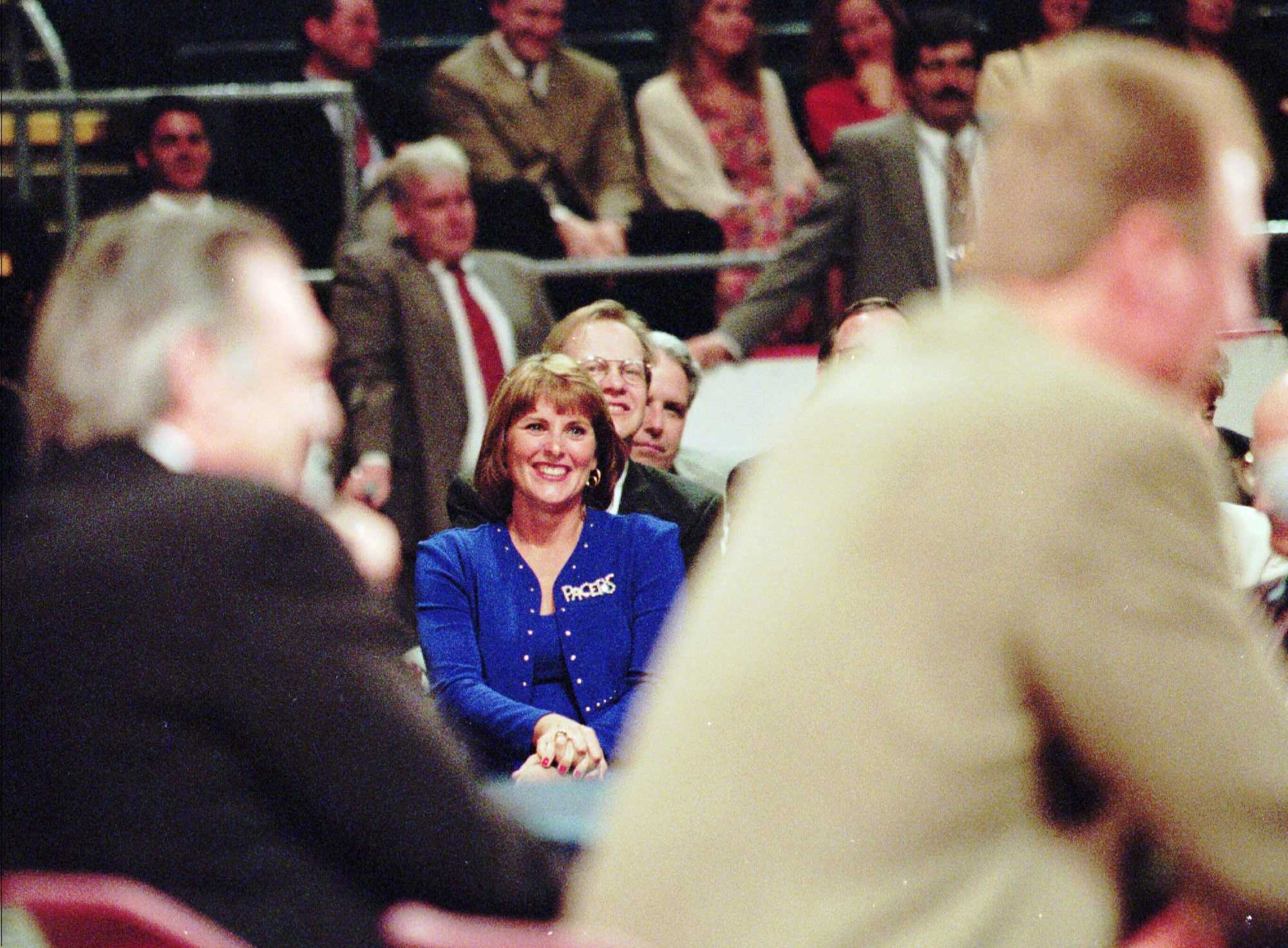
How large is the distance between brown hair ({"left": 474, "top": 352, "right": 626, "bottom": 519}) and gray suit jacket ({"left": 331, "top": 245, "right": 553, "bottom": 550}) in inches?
50.6

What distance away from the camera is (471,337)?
506 centimetres

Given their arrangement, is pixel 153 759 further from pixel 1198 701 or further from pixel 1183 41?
pixel 1183 41

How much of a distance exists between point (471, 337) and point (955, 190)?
1363mm

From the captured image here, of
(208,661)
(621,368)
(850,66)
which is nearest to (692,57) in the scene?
(850,66)

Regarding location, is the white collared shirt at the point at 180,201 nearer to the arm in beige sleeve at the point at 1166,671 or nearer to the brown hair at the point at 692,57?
the brown hair at the point at 692,57

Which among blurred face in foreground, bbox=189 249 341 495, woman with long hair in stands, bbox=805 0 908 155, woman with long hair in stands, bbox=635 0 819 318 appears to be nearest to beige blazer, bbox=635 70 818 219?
woman with long hair in stands, bbox=635 0 819 318

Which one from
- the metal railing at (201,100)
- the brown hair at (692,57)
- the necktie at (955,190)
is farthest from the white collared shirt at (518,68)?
the necktie at (955,190)

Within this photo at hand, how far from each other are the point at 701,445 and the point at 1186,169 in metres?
4.20

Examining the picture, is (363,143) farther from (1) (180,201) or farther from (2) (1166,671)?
(2) (1166,671)

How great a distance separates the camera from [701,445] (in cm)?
549

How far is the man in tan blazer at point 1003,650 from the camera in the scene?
1.21 meters

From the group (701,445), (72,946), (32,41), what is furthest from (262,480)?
(32,41)

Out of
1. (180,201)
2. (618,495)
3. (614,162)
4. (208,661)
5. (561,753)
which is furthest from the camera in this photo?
(614,162)

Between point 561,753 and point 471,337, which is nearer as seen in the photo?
point 561,753
